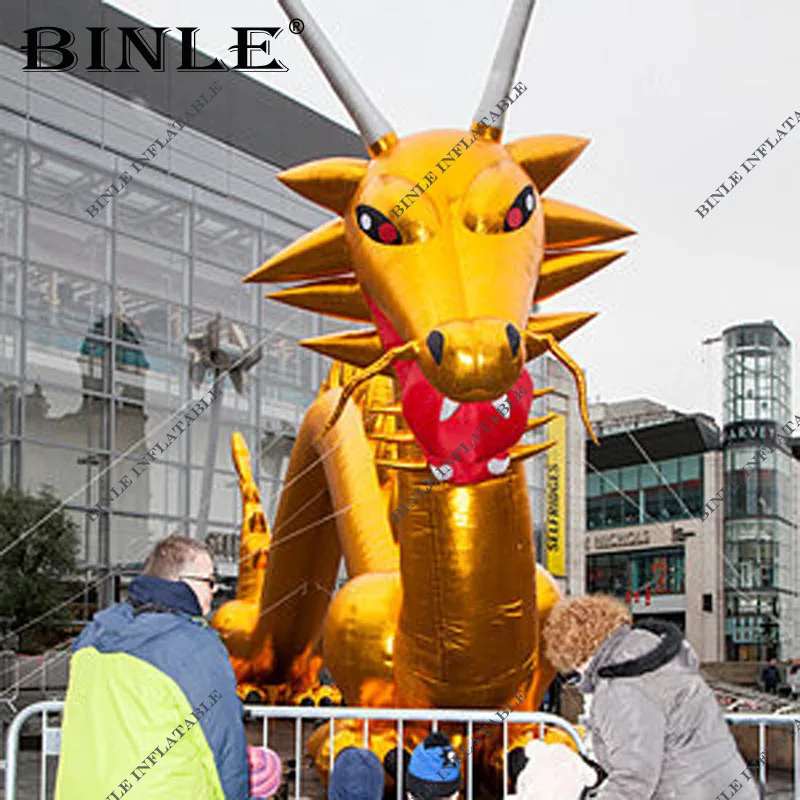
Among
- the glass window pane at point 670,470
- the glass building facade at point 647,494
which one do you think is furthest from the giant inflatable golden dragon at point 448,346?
the glass window pane at point 670,470

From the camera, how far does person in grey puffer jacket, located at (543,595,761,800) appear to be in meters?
2.35

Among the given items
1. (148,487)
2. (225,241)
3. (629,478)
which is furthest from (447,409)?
(629,478)

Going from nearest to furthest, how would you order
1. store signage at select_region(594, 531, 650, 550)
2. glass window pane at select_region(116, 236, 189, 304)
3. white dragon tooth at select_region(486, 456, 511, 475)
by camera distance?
white dragon tooth at select_region(486, 456, 511, 475) < glass window pane at select_region(116, 236, 189, 304) < store signage at select_region(594, 531, 650, 550)

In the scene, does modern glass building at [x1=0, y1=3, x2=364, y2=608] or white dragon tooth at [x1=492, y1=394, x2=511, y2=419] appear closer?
white dragon tooth at [x1=492, y1=394, x2=511, y2=419]

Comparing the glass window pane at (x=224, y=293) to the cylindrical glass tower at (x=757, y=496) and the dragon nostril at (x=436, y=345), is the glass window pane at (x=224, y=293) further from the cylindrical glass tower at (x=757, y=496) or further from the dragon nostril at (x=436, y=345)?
the cylindrical glass tower at (x=757, y=496)

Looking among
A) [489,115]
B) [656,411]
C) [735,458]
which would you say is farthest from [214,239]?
[656,411]

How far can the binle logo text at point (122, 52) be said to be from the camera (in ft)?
52.2

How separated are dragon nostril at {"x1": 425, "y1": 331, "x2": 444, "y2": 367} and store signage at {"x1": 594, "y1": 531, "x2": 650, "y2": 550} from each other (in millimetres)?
37005

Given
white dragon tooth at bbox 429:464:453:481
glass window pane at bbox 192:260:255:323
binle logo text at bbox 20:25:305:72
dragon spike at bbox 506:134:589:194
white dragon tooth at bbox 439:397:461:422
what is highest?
binle logo text at bbox 20:25:305:72

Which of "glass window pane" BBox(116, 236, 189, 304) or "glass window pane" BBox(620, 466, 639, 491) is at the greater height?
"glass window pane" BBox(116, 236, 189, 304)

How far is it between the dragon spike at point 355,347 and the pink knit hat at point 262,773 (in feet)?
6.97

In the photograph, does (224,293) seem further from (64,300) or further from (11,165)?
(11,165)

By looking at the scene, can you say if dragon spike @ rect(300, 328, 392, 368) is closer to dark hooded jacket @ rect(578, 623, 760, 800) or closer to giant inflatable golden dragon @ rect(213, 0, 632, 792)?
giant inflatable golden dragon @ rect(213, 0, 632, 792)

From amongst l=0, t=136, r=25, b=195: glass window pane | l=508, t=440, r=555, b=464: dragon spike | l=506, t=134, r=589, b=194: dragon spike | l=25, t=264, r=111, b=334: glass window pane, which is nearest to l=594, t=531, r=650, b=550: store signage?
l=25, t=264, r=111, b=334: glass window pane
